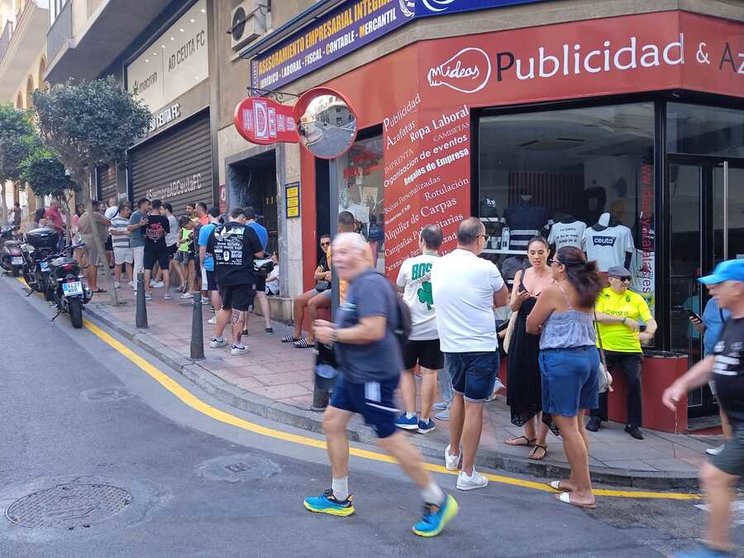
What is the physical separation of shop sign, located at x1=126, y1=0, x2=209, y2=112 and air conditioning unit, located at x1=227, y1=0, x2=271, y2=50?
1909mm

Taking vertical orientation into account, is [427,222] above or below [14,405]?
above

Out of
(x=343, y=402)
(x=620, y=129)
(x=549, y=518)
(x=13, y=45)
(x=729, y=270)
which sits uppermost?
(x=13, y=45)

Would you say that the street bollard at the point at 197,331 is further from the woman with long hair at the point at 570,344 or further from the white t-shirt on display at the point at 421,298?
the woman with long hair at the point at 570,344

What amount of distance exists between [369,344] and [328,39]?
6.83 meters

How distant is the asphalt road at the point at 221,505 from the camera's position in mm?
3871

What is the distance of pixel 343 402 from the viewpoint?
4156mm

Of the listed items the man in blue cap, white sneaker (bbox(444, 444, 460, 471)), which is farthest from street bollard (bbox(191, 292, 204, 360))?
the man in blue cap

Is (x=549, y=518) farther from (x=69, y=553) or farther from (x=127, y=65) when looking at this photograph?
(x=127, y=65)

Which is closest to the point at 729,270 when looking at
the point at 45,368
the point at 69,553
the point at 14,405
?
the point at 69,553

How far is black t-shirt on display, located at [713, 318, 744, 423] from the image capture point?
11.4 ft

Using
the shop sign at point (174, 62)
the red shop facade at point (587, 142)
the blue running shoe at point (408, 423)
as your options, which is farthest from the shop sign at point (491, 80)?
the shop sign at point (174, 62)

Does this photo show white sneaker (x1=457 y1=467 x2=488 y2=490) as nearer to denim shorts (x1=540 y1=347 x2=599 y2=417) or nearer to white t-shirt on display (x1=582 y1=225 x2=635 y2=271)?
denim shorts (x1=540 y1=347 x2=599 y2=417)

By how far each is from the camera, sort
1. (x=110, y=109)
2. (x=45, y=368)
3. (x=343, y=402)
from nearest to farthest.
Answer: (x=343, y=402) < (x=45, y=368) < (x=110, y=109)

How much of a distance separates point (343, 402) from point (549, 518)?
156 centimetres
